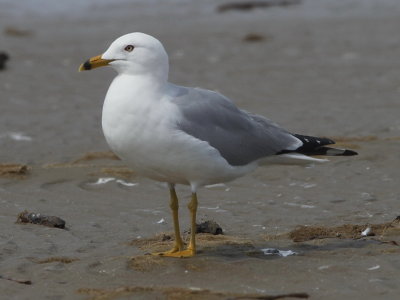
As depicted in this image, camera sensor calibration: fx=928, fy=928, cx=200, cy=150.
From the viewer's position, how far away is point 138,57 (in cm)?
605

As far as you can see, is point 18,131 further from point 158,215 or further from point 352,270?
point 352,270

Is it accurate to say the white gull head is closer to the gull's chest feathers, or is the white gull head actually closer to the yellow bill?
the yellow bill

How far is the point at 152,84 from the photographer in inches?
233

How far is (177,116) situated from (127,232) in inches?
59.1

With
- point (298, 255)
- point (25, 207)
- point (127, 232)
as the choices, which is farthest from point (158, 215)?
point (298, 255)

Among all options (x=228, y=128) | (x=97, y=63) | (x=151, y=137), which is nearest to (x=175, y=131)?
(x=151, y=137)

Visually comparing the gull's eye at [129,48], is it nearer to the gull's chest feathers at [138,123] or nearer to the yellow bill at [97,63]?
the yellow bill at [97,63]

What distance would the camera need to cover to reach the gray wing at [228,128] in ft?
19.6

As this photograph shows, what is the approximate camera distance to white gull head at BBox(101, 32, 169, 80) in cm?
602

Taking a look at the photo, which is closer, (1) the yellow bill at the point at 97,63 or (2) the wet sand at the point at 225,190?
(2) the wet sand at the point at 225,190

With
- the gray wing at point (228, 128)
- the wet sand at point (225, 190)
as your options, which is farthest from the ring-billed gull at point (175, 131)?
the wet sand at point (225, 190)

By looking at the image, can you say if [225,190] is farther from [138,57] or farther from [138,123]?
[138,123]

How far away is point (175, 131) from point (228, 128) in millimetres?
611

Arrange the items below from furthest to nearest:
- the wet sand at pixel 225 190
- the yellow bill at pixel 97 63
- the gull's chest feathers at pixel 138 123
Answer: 1. the yellow bill at pixel 97 63
2. the gull's chest feathers at pixel 138 123
3. the wet sand at pixel 225 190
